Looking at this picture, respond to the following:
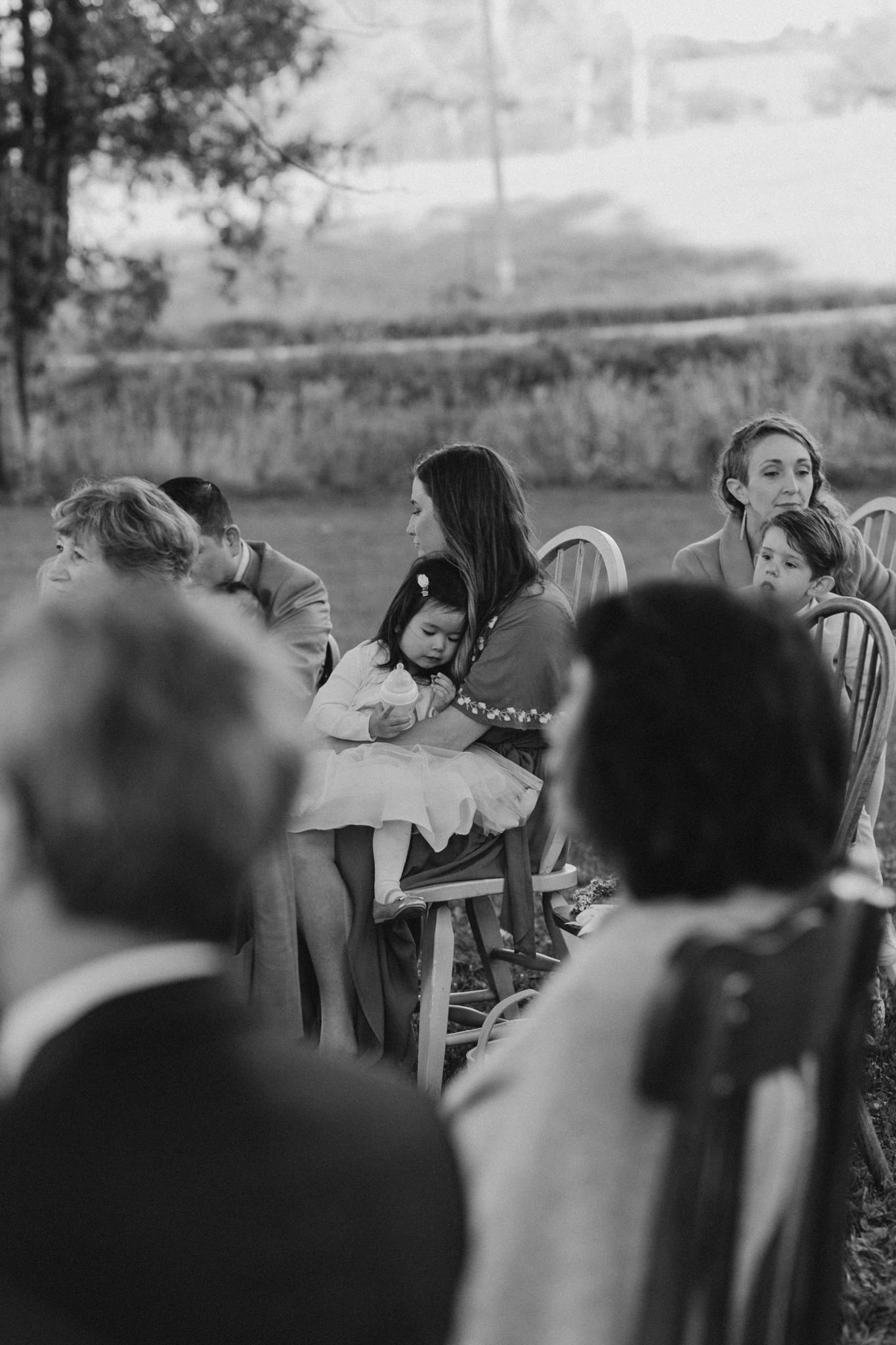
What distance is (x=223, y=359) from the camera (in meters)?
16.9

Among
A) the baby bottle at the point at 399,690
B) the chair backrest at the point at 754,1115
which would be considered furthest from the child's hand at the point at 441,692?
the chair backrest at the point at 754,1115

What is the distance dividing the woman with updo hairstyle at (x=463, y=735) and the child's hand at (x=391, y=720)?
0.10 ft

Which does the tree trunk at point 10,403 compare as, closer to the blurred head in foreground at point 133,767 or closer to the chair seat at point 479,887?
the chair seat at point 479,887

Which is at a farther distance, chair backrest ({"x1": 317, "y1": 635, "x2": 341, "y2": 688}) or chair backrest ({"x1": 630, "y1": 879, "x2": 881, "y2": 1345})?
chair backrest ({"x1": 317, "y1": 635, "x2": 341, "y2": 688})

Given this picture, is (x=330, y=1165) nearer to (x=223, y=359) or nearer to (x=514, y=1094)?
(x=514, y=1094)

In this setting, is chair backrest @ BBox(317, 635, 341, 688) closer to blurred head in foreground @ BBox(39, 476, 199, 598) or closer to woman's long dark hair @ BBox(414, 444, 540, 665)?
woman's long dark hair @ BBox(414, 444, 540, 665)

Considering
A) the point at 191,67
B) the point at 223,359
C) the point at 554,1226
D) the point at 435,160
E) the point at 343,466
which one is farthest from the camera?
the point at 435,160

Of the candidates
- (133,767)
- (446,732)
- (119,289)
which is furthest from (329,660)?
(119,289)

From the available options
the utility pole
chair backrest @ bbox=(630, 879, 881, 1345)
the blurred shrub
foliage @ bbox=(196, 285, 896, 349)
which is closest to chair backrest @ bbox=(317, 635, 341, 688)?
chair backrest @ bbox=(630, 879, 881, 1345)

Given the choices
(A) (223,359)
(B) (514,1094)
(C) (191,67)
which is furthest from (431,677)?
(A) (223,359)

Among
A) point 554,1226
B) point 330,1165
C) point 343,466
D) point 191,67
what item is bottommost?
point 343,466

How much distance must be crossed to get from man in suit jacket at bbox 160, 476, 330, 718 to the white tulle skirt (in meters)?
0.47

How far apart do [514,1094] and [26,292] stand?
529 inches

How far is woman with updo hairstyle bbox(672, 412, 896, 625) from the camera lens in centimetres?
369
